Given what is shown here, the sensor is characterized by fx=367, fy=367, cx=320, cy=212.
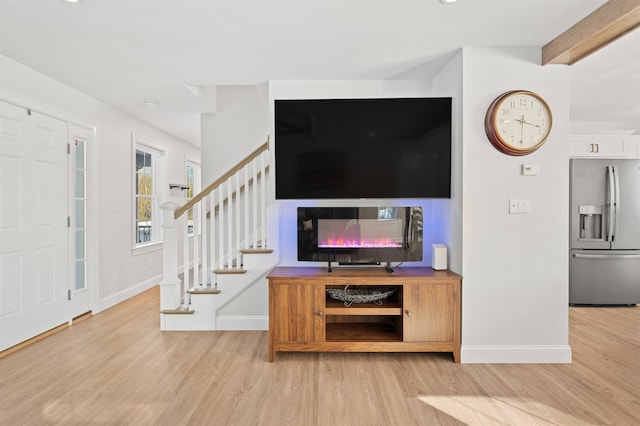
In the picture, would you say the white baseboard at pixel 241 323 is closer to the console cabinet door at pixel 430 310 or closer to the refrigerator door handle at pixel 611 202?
the console cabinet door at pixel 430 310

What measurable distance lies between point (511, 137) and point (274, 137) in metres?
1.90

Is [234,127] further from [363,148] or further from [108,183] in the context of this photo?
[363,148]

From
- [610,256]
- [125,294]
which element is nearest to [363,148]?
[610,256]

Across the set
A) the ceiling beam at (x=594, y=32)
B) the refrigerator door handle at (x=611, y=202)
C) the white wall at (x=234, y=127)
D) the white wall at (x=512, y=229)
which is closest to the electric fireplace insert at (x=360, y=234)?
the white wall at (x=512, y=229)

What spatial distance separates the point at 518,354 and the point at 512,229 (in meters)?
0.96

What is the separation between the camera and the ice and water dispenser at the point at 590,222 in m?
4.33

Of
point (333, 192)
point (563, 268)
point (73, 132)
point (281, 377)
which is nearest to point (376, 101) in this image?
point (333, 192)

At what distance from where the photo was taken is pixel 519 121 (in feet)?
9.07

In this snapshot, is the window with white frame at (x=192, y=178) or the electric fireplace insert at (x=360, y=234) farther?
the window with white frame at (x=192, y=178)

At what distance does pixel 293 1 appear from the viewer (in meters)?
2.15

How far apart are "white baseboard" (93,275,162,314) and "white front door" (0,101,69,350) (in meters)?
0.53

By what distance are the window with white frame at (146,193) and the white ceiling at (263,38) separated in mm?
1787

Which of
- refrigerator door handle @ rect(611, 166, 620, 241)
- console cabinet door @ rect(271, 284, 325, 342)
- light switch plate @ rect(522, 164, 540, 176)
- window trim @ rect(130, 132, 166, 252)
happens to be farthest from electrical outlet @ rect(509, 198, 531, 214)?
window trim @ rect(130, 132, 166, 252)

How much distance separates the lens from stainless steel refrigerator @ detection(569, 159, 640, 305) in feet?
14.2
